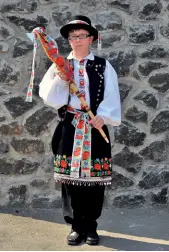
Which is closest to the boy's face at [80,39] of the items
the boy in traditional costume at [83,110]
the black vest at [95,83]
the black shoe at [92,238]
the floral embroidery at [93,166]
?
the boy in traditional costume at [83,110]

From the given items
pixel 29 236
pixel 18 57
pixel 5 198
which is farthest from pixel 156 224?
pixel 18 57

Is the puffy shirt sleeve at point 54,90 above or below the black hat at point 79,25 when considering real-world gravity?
below

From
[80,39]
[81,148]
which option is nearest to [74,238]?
[81,148]

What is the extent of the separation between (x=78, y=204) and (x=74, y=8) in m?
1.59

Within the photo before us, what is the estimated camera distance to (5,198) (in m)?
4.18

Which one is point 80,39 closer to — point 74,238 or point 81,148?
point 81,148

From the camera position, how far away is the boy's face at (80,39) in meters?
3.25

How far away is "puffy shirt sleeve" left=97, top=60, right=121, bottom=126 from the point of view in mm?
3250

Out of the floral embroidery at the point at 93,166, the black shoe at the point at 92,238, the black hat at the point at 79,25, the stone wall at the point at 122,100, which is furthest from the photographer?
the stone wall at the point at 122,100

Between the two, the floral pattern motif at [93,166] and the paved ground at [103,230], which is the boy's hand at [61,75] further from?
the paved ground at [103,230]

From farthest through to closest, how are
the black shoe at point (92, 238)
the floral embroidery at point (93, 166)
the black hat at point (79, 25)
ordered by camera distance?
the black shoe at point (92, 238)
the floral embroidery at point (93, 166)
the black hat at point (79, 25)

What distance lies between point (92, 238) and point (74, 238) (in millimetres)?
125

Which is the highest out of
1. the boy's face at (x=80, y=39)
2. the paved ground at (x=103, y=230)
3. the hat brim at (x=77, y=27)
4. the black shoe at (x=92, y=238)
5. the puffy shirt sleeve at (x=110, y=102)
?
the hat brim at (x=77, y=27)

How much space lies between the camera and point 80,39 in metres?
3.24
